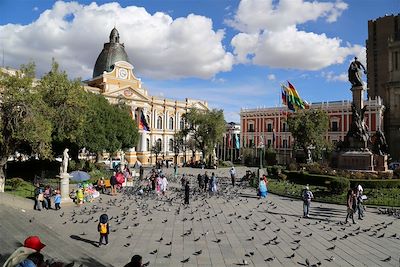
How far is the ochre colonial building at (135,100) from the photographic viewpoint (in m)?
62.8

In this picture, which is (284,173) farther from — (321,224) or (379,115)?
(379,115)

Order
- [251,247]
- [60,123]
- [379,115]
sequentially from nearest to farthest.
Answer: [251,247], [60,123], [379,115]

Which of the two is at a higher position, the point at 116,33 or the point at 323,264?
the point at 116,33

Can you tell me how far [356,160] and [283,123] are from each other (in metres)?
38.5

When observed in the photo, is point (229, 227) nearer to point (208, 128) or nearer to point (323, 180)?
point (323, 180)

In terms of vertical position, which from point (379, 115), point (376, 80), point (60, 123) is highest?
point (376, 80)

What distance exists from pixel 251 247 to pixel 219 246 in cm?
99

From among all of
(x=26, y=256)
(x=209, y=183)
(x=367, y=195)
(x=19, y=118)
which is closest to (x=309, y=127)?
(x=209, y=183)

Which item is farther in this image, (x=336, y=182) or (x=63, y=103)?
(x=63, y=103)

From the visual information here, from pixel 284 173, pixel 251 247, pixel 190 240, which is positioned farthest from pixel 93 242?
pixel 284 173

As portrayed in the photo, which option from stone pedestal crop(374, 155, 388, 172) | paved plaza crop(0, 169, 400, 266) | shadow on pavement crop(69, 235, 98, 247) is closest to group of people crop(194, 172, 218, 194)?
paved plaza crop(0, 169, 400, 266)

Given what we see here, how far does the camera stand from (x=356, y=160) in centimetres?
2727

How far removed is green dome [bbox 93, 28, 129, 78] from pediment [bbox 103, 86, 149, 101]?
15.9 feet

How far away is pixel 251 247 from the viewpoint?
11305 millimetres
